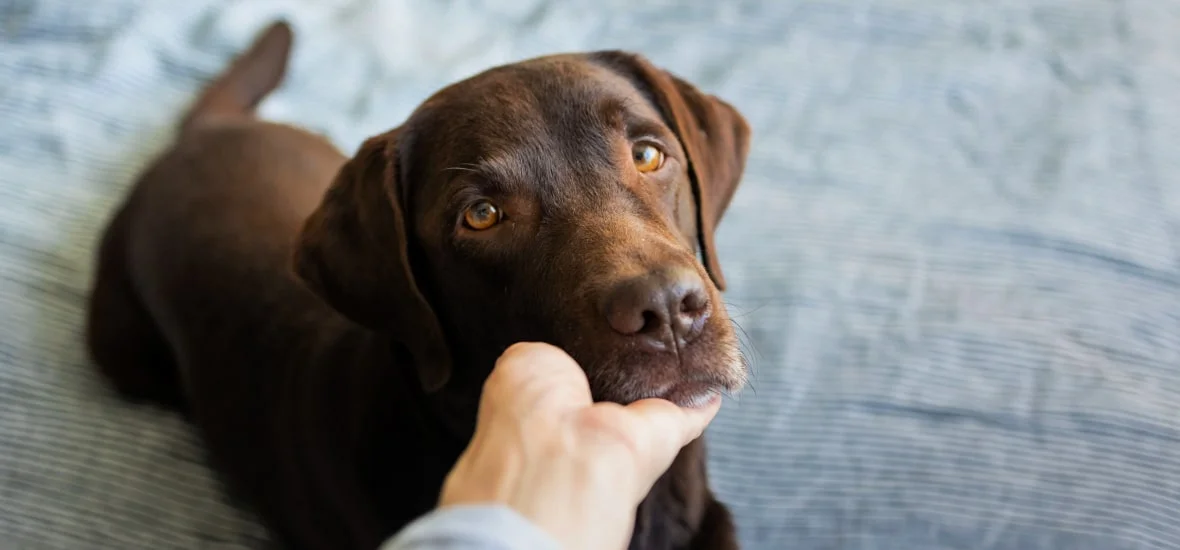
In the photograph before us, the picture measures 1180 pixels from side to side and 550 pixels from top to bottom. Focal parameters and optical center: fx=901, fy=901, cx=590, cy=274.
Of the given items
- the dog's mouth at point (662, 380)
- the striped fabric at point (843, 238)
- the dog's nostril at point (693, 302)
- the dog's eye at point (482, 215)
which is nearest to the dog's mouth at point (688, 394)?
the dog's mouth at point (662, 380)

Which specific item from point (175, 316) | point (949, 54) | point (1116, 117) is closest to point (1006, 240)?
point (1116, 117)

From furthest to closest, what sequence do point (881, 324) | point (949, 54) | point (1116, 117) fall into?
1. point (949, 54)
2. point (1116, 117)
3. point (881, 324)

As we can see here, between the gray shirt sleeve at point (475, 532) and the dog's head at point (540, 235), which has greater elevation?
the gray shirt sleeve at point (475, 532)

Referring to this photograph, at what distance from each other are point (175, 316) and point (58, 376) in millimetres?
367

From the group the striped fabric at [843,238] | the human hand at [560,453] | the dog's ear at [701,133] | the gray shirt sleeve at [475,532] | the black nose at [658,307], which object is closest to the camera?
the gray shirt sleeve at [475,532]

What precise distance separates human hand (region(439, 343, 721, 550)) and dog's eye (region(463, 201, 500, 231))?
390 millimetres

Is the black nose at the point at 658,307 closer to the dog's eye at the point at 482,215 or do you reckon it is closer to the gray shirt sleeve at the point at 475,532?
the dog's eye at the point at 482,215

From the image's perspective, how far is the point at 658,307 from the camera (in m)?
1.22

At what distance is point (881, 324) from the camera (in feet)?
7.17

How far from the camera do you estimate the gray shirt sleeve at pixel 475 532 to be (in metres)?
0.80

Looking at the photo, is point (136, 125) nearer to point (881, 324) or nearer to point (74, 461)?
point (74, 461)

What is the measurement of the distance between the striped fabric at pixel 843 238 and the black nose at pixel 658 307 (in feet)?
2.86

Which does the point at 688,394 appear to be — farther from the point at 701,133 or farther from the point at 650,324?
the point at 701,133

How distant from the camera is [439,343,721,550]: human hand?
0.91 metres
